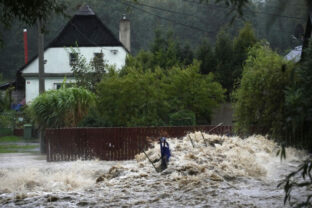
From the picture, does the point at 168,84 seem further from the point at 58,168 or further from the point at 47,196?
the point at 47,196

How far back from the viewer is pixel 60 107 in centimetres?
2812

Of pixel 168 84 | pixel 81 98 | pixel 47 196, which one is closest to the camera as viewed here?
pixel 47 196

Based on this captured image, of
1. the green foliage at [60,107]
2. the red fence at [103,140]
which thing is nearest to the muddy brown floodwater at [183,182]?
the red fence at [103,140]

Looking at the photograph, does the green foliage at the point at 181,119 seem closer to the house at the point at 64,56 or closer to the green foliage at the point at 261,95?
the green foliage at the point at 261,95

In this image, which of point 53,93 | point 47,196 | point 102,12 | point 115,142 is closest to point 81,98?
point 53,93

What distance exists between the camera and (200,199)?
12281 millimetres

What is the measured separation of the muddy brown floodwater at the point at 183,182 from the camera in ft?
40.4

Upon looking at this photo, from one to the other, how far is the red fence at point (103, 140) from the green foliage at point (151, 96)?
8.18ft

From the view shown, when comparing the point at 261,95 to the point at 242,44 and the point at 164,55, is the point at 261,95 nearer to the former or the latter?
the point at 242,44

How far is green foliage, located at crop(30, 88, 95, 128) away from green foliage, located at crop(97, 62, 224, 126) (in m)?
1.10

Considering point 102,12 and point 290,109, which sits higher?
point 102,12

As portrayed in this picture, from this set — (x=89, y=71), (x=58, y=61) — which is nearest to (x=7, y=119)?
(x=58, y=61)

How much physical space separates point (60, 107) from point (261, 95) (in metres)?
11.6

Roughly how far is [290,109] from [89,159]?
2052 cm
